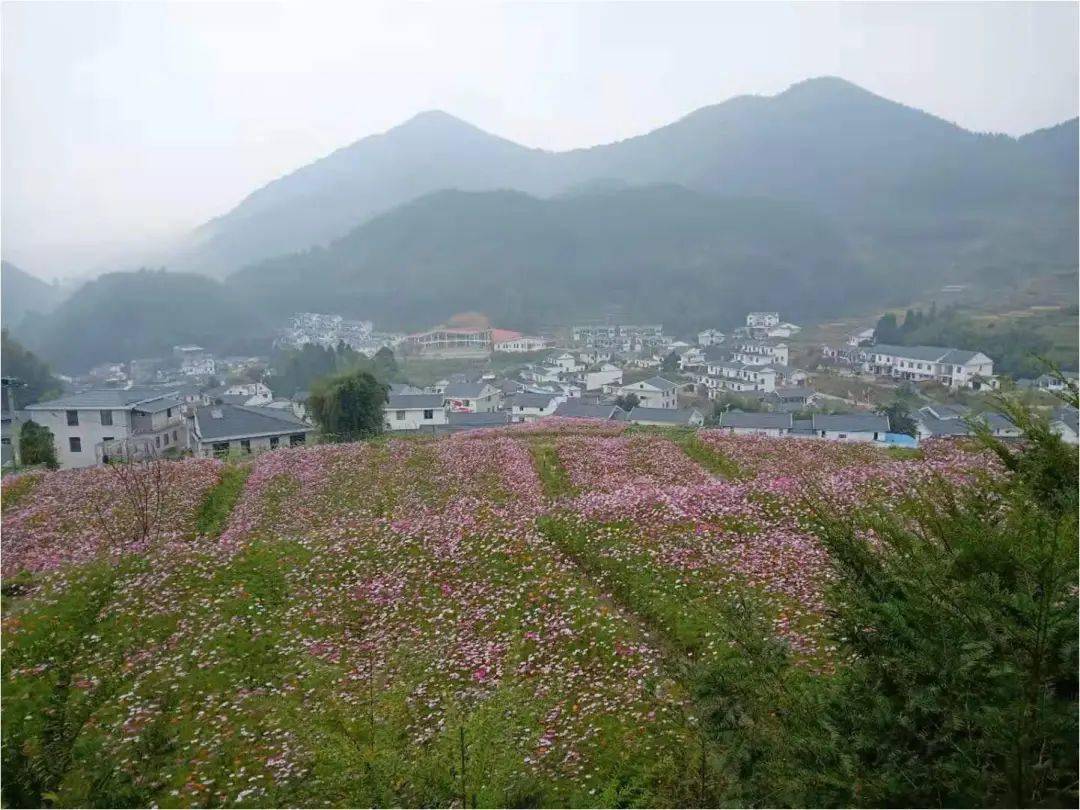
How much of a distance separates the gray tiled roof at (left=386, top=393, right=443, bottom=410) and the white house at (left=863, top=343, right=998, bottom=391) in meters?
48.6

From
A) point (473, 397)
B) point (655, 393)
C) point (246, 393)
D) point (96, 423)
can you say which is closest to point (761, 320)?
point (655, 393)

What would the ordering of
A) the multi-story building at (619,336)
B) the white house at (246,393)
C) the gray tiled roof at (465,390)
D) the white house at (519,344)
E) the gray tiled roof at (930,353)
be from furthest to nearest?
the multi-story building at (619,336) → the white house at (519,344) → the gray tiled roof at (465,390) → the gray tiled roof at (930,353) → the white house at (246,393)

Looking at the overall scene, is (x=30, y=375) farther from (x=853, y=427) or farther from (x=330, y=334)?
(x=853, y=427)

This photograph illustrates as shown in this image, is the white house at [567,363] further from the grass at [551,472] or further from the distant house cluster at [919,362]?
the grass at [551,472]

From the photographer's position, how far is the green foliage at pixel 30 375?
71125 mm

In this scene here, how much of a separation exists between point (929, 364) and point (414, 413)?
206 feet

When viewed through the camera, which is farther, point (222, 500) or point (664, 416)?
point (664, 416)

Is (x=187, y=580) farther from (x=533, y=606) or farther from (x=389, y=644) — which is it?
(x=533, y=606)

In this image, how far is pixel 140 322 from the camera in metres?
145

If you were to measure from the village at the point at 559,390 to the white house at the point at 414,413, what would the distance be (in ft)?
0.37

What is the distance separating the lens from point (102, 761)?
7.63 m

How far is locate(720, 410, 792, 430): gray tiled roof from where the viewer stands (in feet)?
173

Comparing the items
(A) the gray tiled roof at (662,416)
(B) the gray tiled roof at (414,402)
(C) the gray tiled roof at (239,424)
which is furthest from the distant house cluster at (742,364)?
(C) the gray tiled roof at (239,424)

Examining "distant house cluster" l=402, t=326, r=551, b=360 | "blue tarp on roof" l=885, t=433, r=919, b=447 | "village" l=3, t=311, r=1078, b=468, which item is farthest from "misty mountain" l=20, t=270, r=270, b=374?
"blue tarp on roof" l=885, t=433, r=919, b=447
